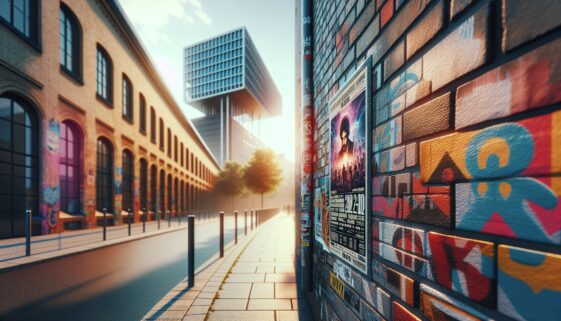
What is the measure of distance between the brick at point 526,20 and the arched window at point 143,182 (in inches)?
821

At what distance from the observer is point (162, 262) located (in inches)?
249

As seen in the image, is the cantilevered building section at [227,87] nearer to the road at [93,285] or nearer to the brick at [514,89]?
the road at [93,285]

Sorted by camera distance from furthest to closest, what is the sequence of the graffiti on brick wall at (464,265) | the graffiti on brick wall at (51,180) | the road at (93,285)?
1. the graffiti on brick wall at (51,180)
2. the road at (93,285)
3. the graffiti on brick wall at (464,265)

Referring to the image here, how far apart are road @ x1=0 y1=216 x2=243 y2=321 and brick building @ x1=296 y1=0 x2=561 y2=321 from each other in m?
3.37

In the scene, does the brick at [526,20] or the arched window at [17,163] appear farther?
the arched window at [17,163]

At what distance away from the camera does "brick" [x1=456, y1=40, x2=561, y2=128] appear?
0.63 metres

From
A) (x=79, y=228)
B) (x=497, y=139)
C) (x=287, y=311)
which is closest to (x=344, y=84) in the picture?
(x=497, y=139)

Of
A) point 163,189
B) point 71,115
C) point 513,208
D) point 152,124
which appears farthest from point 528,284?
point 163,189

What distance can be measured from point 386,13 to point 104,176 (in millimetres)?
16233

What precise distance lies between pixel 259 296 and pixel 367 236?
2.82 meters

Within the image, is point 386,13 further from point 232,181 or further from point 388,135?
point 232,181

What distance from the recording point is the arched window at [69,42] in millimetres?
11586

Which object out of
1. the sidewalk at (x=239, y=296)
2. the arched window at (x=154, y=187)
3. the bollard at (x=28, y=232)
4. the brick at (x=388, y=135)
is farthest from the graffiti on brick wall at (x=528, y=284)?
the arched window at (x=154, y=187)

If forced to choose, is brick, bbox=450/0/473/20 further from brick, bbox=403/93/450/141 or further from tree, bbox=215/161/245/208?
tree, bbox=215/161/245/208
